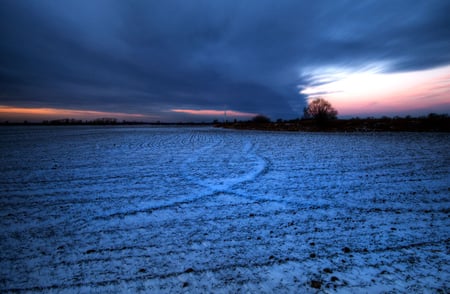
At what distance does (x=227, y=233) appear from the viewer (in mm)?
2730

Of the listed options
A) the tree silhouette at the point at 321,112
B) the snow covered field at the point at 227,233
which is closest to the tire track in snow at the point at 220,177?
the snow covered field at the point at 227,233

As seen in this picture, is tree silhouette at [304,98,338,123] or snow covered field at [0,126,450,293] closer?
snow covered field at [0,126,450,293]

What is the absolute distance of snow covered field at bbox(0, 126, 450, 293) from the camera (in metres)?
1.92

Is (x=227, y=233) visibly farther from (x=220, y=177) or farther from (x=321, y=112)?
(x=321, y=112)

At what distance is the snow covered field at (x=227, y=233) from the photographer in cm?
192

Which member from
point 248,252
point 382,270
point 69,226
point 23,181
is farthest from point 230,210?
point 23,181

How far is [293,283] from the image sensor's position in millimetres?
1876

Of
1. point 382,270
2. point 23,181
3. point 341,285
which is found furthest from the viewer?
point 23,181

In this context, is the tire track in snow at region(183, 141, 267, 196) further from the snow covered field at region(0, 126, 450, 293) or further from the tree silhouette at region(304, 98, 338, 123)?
the tree silhouette at region(304, 98, 338, 123)

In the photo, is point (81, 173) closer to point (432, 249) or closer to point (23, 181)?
point (23, 181)

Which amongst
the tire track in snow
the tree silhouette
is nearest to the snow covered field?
the tire track in snow

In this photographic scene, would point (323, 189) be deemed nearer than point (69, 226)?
No

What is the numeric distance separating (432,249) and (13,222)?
5.95 metres

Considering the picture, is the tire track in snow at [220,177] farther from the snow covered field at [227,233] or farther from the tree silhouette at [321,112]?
the tree silhouette at [321,112]
